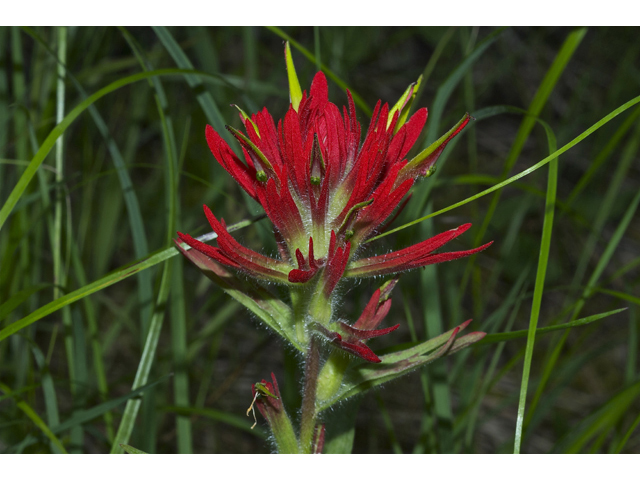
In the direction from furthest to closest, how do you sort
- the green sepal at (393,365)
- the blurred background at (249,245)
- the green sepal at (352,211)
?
the blurred background at (249,245) < the green sepal at (393,365) < the green sepal at (352,211)

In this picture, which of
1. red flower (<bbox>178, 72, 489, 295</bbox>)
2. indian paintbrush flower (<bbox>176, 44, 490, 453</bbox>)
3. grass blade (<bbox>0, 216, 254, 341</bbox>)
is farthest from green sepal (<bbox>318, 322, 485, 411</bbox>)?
grass blade (<bbox>0, 216, 254, 341</bbox>)

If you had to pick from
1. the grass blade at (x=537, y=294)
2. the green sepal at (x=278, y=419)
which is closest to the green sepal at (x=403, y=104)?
the grass blade at (x=537, y=294)

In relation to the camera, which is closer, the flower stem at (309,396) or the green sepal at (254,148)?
the green sepal at (254,148)

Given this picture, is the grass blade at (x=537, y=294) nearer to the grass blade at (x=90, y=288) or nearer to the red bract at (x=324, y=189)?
the red bract at (x=324, y=189)

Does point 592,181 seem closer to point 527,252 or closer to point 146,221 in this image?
point 527,252

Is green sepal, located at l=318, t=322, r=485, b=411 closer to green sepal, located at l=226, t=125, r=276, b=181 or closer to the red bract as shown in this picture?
the red bract
